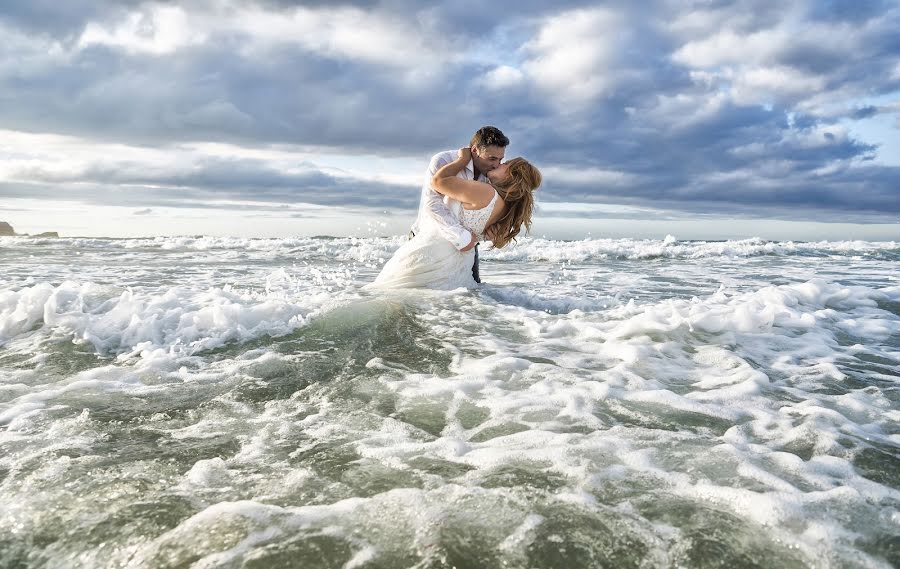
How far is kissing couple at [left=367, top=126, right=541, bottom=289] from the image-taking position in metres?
6.83

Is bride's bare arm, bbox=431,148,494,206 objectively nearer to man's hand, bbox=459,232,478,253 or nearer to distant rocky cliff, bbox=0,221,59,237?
man's hand, bbox=459,232,478,253

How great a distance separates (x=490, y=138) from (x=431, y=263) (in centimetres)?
181

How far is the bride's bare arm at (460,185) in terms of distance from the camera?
667 cm

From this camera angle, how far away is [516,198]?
23.4 ft

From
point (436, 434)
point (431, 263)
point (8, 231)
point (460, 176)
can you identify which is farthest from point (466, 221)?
point (8, 231)

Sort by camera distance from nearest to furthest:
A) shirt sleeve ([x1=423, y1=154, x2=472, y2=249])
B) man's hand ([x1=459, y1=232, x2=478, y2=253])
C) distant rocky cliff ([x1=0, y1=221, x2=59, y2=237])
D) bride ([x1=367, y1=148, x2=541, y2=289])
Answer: bride ([x1=367, y1=148, x2=541, y2=289]) → shirt sleeve ([x1=423, y1=154, x2=472, y2=249]) → man's hand ([x1=459, y1=232, x2=478, y2=253]) → distant rocky cliff ([x1=0, y1=221, x2=59, y2=237])

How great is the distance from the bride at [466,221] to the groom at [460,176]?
0.39ft


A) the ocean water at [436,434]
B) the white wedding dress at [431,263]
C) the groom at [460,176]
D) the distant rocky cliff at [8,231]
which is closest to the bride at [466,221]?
the white wedding dress at [431,263]

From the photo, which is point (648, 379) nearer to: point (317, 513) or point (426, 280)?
point (317, 513)

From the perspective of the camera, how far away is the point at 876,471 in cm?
Answer: 281

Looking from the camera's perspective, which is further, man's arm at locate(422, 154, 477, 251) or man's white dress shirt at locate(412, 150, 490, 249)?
man's arm at locate(422, 154, 477, 251)

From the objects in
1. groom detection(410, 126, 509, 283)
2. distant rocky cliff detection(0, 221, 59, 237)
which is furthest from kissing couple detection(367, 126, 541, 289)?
distant rocky cliff detection(0, 221, 59, 237)

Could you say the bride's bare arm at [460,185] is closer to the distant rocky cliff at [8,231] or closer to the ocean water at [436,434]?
the ocean water at [436,434]

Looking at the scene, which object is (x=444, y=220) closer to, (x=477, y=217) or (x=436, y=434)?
(x=477, y=217)
